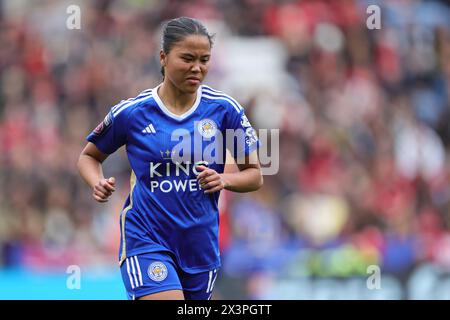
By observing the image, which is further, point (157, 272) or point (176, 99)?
point (176, 99)

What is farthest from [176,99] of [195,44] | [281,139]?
[281,139]

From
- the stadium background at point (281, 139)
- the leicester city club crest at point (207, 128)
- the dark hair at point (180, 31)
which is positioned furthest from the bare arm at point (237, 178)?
the stadium background at point (281, 139)

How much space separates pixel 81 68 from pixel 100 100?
2.04ft

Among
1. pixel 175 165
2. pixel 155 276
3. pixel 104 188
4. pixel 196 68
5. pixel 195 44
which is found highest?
pixel 195 44

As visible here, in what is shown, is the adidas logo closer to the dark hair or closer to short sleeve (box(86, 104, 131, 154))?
short sleeve (box(86, 104, 131, 154))

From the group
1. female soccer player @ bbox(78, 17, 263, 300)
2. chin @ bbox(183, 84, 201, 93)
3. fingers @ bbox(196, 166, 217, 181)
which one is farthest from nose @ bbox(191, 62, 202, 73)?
fingers @ bbox(196, 166, 217, 181)

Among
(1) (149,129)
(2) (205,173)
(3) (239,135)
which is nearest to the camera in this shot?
(2) (205,173)

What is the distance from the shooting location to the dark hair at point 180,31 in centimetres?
604

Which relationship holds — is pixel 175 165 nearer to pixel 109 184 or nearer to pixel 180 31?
pixel 109 184

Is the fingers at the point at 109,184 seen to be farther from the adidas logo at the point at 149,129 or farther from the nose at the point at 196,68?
the nose at the point at 196,68

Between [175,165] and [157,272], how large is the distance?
0.63 m

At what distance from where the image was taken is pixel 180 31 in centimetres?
606
